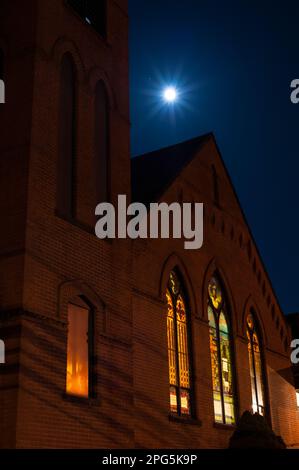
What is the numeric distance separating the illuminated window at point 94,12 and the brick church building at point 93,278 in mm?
39

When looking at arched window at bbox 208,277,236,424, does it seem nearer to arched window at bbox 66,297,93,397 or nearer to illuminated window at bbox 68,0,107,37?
arched window at bbox 66,297,93,397

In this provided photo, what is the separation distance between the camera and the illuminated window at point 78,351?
12.4 metres

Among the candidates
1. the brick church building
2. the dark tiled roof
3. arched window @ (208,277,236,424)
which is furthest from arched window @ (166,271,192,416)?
the dark tiled roof

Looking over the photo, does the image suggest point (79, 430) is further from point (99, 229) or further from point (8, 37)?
point (8, 37)

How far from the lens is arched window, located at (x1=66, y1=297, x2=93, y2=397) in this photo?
12414 millimetres

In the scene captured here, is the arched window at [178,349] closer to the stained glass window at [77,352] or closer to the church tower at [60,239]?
the church tower at [60,239]

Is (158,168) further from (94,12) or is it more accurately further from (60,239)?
(60,239)

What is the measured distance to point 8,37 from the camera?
13.5 metres

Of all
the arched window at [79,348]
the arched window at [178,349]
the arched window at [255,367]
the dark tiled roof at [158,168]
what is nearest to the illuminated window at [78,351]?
the arched window at [79,348]

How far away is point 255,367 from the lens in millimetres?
19609

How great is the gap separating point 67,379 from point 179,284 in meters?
5.24

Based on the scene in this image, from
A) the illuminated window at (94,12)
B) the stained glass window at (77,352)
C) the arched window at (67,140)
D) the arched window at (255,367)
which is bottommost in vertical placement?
the stained glass window at (77,352)

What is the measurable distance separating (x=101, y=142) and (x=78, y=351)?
15.1 feet

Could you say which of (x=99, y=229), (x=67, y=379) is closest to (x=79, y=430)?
(x=67, y=379)
